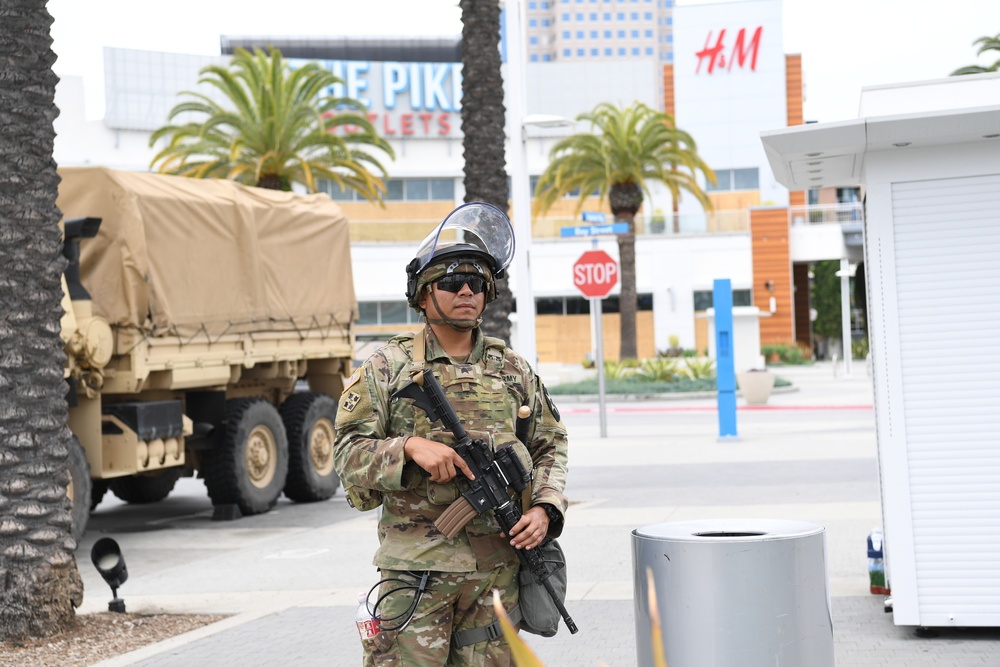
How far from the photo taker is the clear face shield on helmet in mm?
4125

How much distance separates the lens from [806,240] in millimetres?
56156

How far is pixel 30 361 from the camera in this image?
7367mm

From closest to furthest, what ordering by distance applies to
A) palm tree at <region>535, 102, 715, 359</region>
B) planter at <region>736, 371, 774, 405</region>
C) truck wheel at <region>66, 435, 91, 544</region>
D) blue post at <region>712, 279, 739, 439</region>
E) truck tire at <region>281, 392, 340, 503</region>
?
truck wheel at <region>66, 435, 91, 544</region> → truck tire at <region>281, 392, 340, 503</region> → blue post at <region>712, 279, 739, 439</region> → planter at <region>736, 371, 774, 405</region> → palm tree at <region>535, 102, 715, 359</region>

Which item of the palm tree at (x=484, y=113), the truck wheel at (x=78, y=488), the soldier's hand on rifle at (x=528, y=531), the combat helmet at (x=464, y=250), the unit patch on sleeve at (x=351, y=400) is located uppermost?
the palm tree at (x=484, y=113)

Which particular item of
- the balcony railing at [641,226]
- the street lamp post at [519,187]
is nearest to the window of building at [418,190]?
the balcony railing at [641,226]

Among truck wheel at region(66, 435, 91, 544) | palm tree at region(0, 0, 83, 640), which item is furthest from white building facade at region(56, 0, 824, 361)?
palm tree at region(0, 0, 83, 640)

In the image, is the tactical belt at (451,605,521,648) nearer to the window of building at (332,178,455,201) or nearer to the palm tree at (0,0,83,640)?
the palm tree at (0,0,83,640)

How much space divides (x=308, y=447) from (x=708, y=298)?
41919 millimetres

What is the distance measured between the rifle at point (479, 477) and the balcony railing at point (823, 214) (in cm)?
5370

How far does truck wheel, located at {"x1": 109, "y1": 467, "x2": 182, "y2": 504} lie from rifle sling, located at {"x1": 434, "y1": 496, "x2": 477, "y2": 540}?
10.9 meters

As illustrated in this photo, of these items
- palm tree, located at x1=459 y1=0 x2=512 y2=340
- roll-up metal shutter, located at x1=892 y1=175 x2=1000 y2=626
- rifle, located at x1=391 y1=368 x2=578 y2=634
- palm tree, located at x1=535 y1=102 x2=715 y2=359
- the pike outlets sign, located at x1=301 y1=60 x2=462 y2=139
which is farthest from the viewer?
the pike outlets sign, located at x1=301 y1=60 x2=462 y2=139

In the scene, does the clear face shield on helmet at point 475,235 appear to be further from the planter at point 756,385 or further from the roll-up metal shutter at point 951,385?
the planter at point 756,385

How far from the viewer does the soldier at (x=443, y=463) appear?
3928 mm

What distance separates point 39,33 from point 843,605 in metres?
5.77
